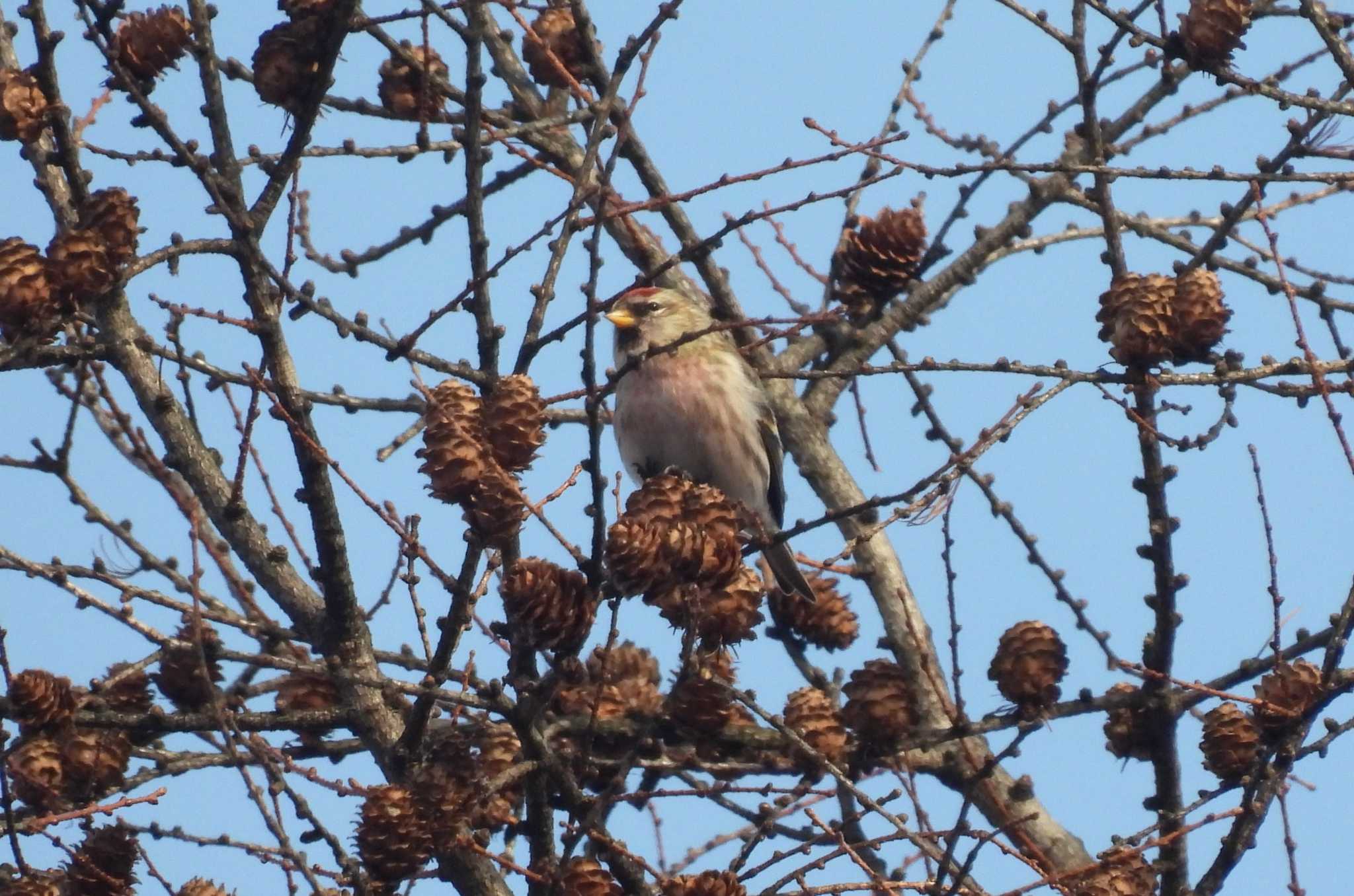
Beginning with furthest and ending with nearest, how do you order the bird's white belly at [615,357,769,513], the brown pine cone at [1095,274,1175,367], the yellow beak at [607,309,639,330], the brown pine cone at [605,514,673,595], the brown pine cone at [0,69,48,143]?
the yellow beak at [607,309,639,330]
the bird's white belly at [615,357,769,513]
the brown pine cone at [1095,274,1175,367]
the brown pine cone at [0,69,48,143]
the brown pine cone at [605,514,673,595]

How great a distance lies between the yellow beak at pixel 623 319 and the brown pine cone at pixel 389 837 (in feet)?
9.21

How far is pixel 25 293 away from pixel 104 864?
1.15 meters

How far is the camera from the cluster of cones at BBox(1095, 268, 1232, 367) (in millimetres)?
3678

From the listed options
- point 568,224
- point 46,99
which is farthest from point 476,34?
point 46,99

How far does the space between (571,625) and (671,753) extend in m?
0.96

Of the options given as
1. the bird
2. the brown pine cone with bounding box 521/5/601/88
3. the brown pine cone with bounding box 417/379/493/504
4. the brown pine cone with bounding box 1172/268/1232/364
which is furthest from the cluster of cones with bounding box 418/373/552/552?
the bird

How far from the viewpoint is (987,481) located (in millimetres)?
4852

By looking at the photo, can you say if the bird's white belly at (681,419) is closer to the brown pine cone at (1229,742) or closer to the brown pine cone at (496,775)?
the brown pine cone at (496,775)

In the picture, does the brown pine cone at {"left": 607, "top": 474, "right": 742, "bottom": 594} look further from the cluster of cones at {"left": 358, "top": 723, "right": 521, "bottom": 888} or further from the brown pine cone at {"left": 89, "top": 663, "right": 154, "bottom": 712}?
Result: the brown pine cone at {"left": 89, "top": 663, "right": 154, "bottom": 712}

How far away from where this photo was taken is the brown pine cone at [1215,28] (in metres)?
3.89

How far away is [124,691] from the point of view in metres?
3.71

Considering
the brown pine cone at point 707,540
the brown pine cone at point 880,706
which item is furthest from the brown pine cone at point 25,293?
the brown pine cone at point 880,706

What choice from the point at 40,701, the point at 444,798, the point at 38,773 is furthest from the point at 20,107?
the point at 444,798

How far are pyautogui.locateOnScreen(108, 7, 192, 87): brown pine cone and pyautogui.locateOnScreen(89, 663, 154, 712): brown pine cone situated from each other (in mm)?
1256
